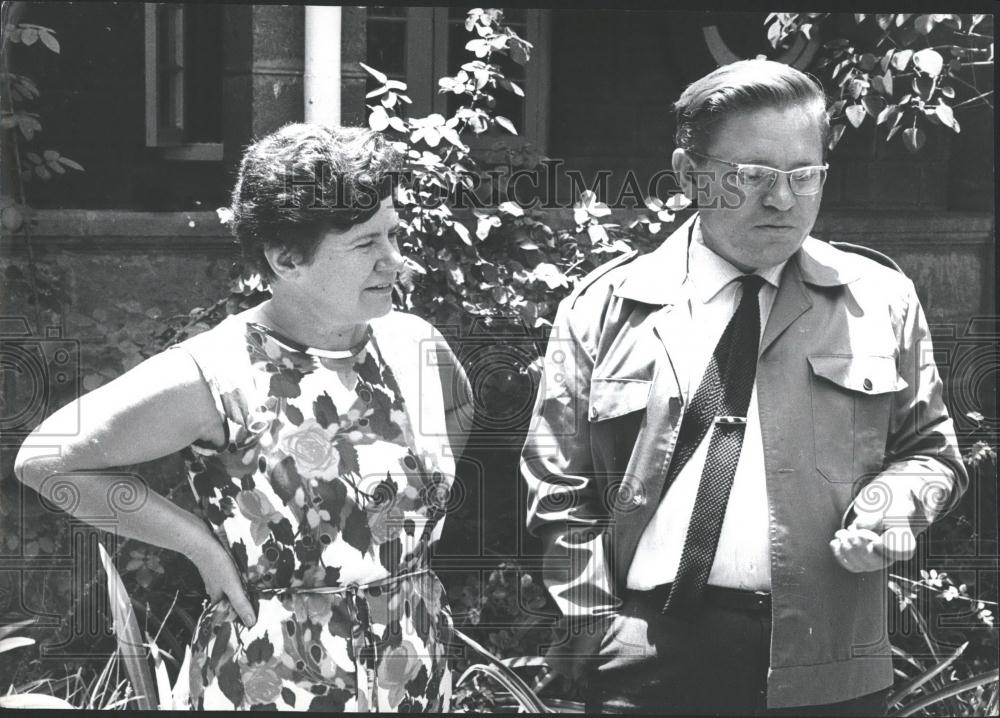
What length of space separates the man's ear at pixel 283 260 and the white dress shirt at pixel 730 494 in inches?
39.1

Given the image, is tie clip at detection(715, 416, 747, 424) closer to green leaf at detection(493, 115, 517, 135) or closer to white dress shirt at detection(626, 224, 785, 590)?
white dress shirt at detection(626, 224, 785, 590)

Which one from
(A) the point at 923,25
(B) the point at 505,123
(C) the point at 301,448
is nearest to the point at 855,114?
(A) the point at 923,25

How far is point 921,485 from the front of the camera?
381cm

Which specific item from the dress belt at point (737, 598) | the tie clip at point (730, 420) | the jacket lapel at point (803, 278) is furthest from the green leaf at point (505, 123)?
the dress belt at point (737, 598)

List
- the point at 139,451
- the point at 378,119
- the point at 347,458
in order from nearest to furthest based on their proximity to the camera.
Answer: the point at 139,451 < the point at 347,458 < the point at 378,119

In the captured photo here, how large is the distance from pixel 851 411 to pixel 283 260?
59.6 inches

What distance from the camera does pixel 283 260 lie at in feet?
12.3

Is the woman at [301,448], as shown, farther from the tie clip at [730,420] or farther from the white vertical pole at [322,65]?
the tie clip at [730,420]

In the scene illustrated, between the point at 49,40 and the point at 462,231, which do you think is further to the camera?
the point at 462,231

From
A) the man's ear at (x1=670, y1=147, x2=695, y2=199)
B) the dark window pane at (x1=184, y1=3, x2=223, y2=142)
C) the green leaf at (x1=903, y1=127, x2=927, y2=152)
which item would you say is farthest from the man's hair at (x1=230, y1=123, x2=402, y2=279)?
the green leaf at (x1=903, y1=127, x2=927, y2=152)

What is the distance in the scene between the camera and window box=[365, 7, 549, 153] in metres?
3.88

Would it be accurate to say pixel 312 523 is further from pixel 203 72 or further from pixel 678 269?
pixel 203 72

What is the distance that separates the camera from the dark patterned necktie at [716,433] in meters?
3.71

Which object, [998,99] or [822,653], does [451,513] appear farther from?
[998,99]
